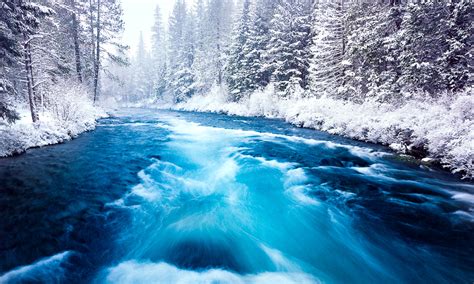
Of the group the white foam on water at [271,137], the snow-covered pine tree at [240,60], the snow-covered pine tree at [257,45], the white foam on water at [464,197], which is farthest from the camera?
the snow-covered pine tree at [240,60]

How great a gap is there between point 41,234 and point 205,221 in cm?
291

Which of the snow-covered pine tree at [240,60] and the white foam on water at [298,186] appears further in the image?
the snow-covered pine tree at [240,60]

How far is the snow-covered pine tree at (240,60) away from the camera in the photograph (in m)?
29.8

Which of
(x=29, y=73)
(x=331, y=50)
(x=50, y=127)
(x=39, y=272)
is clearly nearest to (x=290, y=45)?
(x=331, y=50)

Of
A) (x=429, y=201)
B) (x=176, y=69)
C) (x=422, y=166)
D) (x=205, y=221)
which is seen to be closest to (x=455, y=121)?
(x=422, y=166)

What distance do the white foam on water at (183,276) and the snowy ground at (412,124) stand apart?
6696mm

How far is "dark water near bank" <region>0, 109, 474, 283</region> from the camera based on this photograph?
13.0ft

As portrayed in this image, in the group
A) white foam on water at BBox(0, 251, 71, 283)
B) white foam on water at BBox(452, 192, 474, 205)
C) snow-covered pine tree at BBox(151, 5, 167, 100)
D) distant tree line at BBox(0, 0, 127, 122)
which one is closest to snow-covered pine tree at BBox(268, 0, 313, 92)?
distant tree line at BBox(0, 0, 127, 122)

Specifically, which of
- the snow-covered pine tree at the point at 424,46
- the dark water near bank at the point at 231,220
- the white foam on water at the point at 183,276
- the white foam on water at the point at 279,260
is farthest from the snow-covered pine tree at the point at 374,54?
the white foam on water at the point at 183,276

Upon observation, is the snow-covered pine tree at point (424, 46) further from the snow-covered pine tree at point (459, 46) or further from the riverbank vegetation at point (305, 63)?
the snow-covered pine tree at point (459, 46)

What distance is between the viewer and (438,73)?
12.1 metres

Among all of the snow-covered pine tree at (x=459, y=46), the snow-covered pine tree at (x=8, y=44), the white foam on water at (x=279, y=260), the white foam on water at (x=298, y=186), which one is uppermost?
the snow-covered pine tree at (x=459, y=46)

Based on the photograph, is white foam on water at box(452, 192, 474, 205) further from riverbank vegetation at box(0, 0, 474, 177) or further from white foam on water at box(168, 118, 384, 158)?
white foam on water at box(168, 118, 384, 158)

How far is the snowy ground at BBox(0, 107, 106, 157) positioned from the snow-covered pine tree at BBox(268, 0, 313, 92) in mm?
17834
